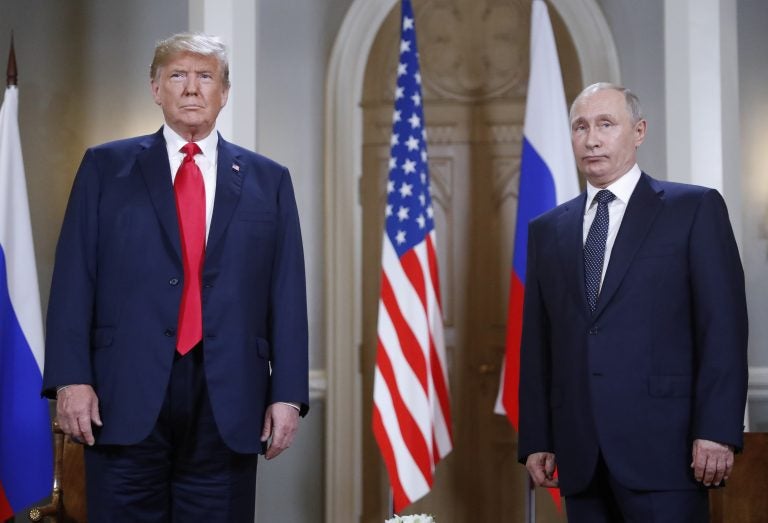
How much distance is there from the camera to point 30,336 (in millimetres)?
3291

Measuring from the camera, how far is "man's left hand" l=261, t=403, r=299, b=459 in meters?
2.23

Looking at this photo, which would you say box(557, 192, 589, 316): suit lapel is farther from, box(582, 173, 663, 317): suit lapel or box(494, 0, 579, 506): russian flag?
box(494, 0, 579, 506): russian flag

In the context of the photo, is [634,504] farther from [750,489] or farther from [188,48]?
[750,489]

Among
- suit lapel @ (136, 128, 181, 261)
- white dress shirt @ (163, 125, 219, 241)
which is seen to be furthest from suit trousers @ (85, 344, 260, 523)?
white dress shirt @ (163, 125, 219, 241)

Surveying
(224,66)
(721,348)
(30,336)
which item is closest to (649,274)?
(721,348)

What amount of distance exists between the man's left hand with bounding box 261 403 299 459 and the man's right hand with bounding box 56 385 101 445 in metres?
0.41

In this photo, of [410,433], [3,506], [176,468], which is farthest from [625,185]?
[3,506]

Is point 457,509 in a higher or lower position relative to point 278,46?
lower

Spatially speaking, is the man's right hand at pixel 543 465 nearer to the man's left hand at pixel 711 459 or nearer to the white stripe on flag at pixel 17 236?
the man's left hand at pixel 711 459

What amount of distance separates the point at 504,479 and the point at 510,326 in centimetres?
115

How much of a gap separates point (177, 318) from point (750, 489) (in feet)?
8.33

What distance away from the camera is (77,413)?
2115 millimetres

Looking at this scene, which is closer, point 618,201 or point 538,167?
point 618,201

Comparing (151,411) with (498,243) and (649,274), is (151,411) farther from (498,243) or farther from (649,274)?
(498,243)
